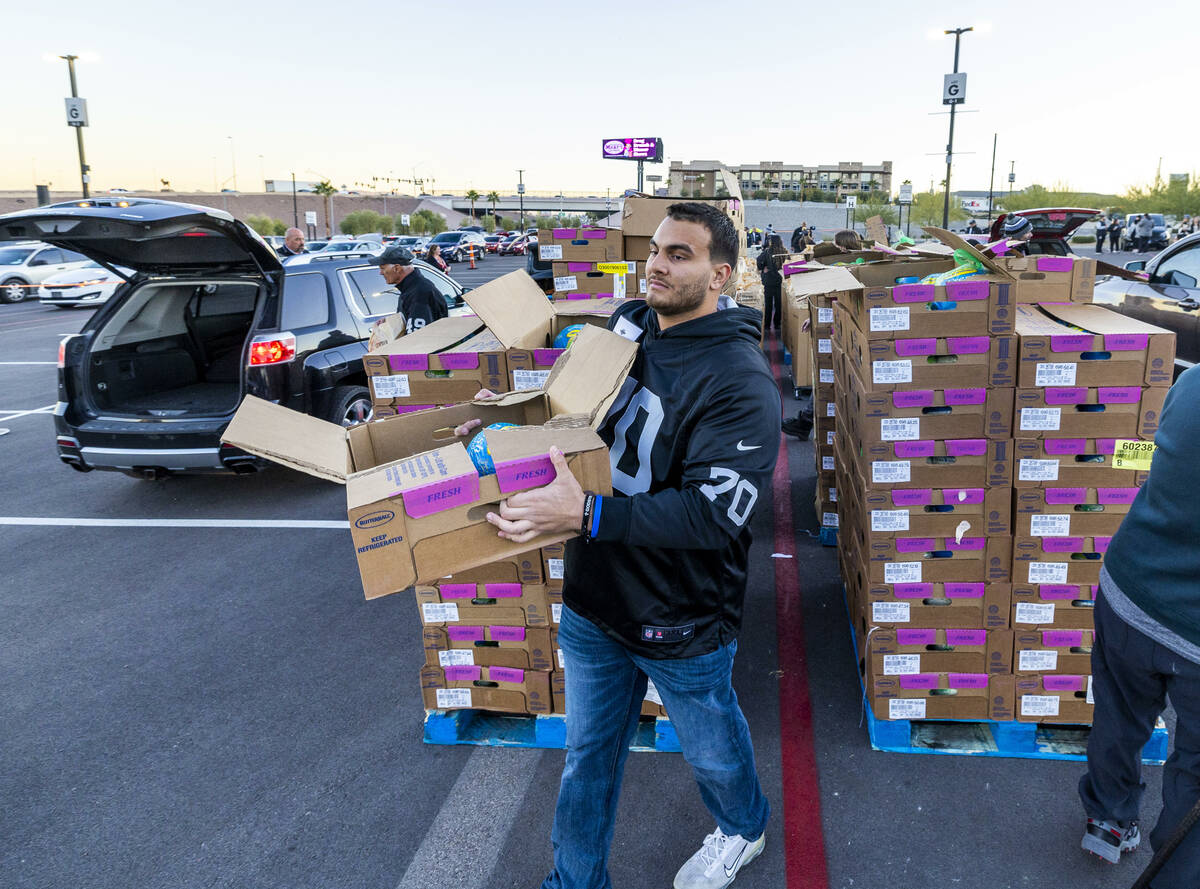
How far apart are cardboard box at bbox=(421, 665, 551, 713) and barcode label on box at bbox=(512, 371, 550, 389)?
1215mm

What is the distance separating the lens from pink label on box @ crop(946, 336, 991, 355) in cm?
296

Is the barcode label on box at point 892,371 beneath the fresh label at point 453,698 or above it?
above

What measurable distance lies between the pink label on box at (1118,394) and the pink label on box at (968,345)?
1.46 ft

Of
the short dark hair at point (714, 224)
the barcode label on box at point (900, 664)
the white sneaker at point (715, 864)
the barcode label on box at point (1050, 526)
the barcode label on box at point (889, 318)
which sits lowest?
the white sneaker at point (715, 864)

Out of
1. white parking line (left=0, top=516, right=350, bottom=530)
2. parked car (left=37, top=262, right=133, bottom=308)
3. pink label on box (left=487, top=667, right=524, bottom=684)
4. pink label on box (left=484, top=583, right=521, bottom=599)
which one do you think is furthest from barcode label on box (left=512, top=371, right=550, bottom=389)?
parked car (left=37, top=262, right=133, bottom=308)

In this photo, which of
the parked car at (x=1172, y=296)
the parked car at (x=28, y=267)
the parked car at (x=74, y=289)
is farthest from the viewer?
the parked car at (x=28, y=267)

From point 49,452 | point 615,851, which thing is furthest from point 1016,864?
point 49,452

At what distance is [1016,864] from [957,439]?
1.48 m

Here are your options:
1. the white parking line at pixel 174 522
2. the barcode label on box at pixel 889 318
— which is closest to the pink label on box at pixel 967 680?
the barcode label on box at pixel 889 318

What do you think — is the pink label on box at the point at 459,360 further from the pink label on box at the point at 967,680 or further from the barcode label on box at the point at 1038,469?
the pink label on box at the point at 967,680

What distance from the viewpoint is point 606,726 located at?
2293mm

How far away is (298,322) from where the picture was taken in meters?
6.29

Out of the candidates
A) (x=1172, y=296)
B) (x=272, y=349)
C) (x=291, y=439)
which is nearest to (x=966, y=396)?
(x=291, y=439)

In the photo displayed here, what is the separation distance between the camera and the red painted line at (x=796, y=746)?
8.66 feet
